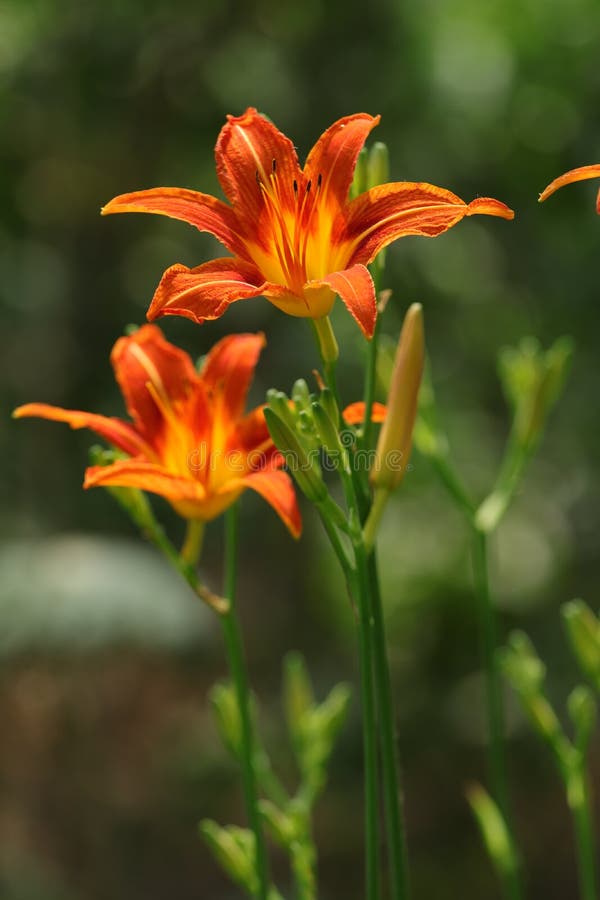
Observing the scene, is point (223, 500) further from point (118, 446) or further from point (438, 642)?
point (438, 642)

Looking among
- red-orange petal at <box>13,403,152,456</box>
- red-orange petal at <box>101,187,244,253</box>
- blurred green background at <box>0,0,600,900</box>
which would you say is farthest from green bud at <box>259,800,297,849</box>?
blurred green background at <box>0,0,600,900</box>

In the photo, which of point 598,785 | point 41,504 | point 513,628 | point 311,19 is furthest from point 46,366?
point 598,785

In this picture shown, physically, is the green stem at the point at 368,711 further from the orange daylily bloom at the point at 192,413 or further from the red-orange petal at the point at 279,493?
the orange daylily bloom at the point at 192,413

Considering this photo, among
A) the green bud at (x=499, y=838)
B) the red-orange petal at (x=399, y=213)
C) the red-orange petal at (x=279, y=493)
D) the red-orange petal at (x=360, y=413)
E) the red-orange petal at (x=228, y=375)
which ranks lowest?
the green bud at (x=499, y=838)

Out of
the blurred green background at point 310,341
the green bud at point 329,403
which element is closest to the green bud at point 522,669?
the green bud at point 329,403

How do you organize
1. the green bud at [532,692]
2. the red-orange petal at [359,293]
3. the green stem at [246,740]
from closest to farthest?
the red-orange petal at [359,293] → the green stem at [246,740] → the green bud at [532,692]

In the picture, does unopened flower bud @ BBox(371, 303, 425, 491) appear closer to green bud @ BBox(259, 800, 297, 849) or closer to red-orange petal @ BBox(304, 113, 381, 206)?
red-orange petal @ BBox(304, 113, 381, 206)

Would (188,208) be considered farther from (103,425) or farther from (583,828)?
(583,828)

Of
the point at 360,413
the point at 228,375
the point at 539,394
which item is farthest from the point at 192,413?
the point at 539,394
